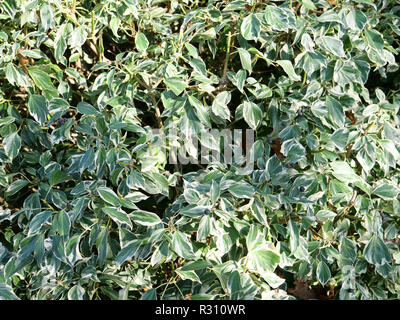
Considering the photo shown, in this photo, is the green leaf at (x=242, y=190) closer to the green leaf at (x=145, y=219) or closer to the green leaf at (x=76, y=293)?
the green leaf at (x=145, y=219)

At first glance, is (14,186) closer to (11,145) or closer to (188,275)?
(11,145)

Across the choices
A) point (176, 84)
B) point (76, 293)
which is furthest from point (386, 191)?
point (76, 293)

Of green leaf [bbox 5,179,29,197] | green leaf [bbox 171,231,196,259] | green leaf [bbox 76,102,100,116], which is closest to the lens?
green leaf [bbox 171,231,196,259]

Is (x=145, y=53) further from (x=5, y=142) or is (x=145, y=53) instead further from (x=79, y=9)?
(x=5, y=142)

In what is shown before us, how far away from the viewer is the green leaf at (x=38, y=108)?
1.41m

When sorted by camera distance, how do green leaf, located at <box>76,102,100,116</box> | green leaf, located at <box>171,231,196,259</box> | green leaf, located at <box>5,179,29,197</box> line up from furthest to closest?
green leaf, located at <box>5,179,29,197</box> < green leaf, located at <box>76,102,100,116</box> < green leaf, located at <box>171,231,196,259</box>

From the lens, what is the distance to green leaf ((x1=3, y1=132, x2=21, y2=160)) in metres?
1.42

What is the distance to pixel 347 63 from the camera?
148cm

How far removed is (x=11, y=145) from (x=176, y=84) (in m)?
0.55

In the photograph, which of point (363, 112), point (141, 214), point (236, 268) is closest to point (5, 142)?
point (141, 214)

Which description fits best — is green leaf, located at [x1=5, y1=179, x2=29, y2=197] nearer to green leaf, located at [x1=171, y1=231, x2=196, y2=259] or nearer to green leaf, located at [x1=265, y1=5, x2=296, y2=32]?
green leaf, located at [x1=171, y1=231, x2=196, y2=259]

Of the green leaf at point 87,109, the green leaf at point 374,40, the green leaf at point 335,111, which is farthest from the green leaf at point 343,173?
the green leaf at point 87,109

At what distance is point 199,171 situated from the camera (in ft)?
4.86

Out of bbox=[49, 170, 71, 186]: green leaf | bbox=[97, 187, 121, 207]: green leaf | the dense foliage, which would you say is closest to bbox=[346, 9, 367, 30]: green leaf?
the dense foliage
